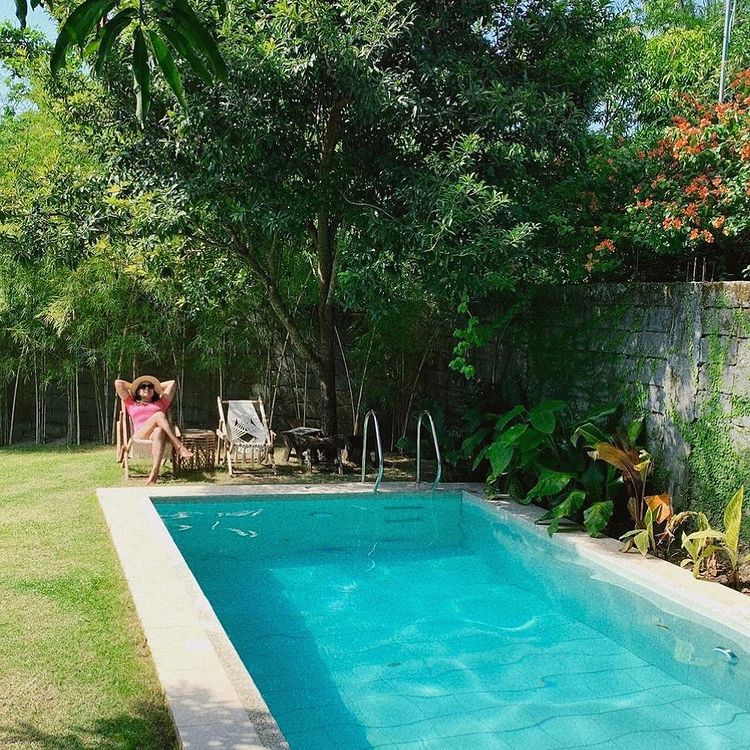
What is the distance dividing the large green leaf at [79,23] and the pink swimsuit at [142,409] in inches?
286

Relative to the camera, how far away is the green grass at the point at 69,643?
314 cm

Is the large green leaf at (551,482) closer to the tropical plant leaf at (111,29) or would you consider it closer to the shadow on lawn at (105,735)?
the shadow on lawn at (105,735)

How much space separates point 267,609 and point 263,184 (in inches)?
144

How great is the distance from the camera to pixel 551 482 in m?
6.70

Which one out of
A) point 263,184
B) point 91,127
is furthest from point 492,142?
point 91,127

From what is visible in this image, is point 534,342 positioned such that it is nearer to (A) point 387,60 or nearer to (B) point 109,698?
(A) point 387,60

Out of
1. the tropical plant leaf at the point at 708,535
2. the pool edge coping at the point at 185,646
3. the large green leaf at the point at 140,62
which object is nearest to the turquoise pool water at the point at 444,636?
the pool edge coping at the point at 185,646

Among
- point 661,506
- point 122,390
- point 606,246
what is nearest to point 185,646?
point 661,506

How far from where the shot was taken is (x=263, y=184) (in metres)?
7.38

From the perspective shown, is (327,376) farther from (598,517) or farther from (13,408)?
(13,408)

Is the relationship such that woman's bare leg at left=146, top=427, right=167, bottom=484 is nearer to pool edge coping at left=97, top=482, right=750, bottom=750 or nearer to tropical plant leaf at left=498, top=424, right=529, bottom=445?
pool edge coping at left=97, top=482, right=750, bottom=750

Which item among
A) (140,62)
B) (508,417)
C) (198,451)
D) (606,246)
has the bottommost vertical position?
(198,451)

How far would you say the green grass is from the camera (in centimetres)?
314

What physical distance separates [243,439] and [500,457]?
114 inches
